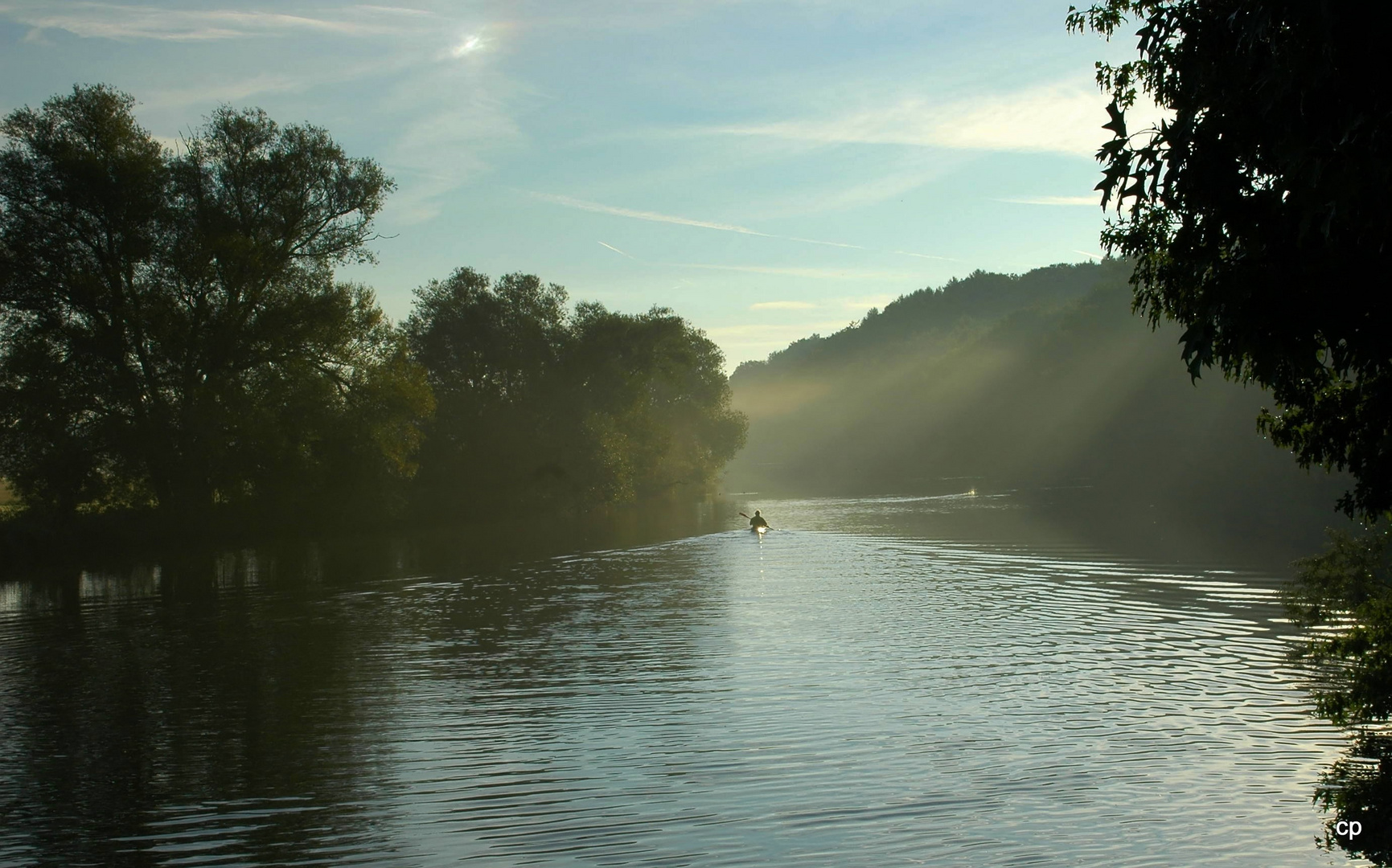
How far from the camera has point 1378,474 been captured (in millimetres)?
8820

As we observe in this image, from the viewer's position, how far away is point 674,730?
522 inches

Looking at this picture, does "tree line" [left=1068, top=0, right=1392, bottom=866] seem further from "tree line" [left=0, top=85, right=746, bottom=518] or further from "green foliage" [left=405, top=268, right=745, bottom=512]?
"green foliage" [left=405, top=268, right=745, bottom=512]

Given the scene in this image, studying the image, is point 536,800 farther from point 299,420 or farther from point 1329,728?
point 299,420

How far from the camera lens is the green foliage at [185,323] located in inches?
1545

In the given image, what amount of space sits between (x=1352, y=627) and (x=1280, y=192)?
6.62 meters

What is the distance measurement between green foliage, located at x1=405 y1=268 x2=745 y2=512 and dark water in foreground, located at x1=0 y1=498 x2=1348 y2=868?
131ft

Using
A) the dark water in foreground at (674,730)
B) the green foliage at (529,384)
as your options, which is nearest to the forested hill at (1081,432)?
the green foliage at (529,384)

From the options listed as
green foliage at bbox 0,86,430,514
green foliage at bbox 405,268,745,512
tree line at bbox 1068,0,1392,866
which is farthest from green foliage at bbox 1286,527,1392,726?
green foliage at bbox 405,268,745,512

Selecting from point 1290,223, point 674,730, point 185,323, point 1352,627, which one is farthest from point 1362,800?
point 185,323

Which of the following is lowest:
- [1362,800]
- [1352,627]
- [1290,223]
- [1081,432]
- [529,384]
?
[1362,800]

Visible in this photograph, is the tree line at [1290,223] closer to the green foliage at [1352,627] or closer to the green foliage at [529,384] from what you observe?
the green foliage at [1352,627]

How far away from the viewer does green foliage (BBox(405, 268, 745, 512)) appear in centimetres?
6675

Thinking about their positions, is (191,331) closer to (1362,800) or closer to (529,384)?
(529,384)

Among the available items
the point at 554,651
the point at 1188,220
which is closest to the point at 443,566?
the point at 554,651
